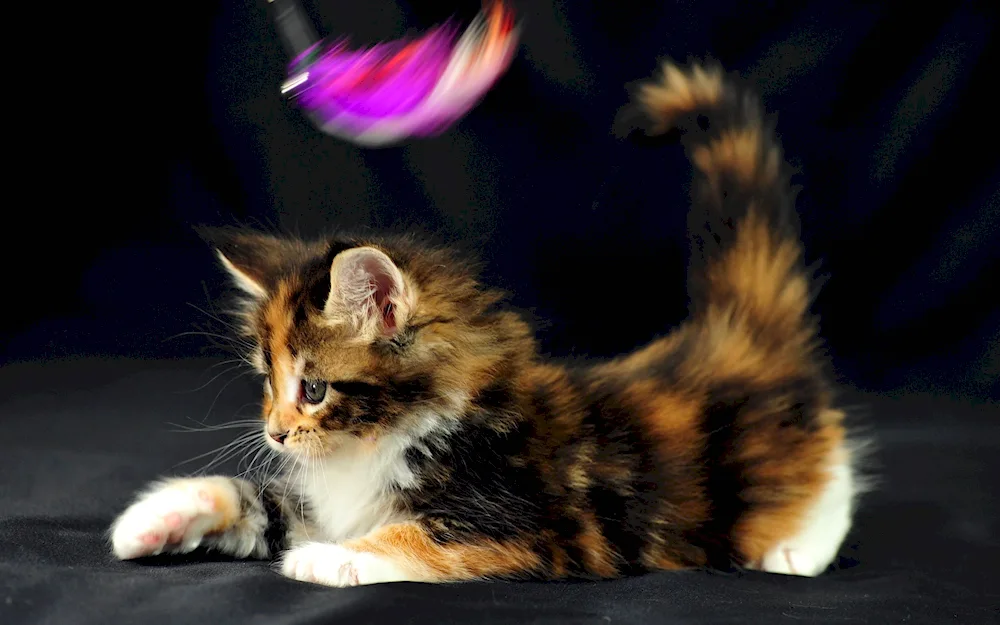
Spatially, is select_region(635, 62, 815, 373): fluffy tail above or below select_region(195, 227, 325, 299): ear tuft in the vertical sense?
above

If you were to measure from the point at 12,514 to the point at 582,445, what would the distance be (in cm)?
95

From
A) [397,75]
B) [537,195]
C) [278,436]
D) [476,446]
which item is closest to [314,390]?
[278,436]

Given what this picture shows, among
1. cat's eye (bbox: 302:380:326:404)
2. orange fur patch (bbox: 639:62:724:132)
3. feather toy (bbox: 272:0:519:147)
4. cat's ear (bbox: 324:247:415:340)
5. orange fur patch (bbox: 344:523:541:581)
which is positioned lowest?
orange fur patch (bbox: 344:523:541:581)

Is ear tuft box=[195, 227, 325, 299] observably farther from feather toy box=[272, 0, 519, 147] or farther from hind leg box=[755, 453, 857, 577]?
hind leg box=[755, 453, 857, 577]

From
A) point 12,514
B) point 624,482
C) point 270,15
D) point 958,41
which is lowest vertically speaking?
point 12,514

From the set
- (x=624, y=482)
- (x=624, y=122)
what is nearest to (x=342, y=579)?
(x=624, y=482)

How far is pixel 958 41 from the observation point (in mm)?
2109

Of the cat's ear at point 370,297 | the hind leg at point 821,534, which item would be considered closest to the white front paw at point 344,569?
the cat's ear at point 370,297

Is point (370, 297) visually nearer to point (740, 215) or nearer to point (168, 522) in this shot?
point (168, 522)

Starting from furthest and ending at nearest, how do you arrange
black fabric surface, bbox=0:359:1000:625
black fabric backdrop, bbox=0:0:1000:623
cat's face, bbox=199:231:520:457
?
black fabric backdrop, bbox=0:0:1000:623 < cat's face, bbox=199:231:520:457 < black fabric surface, bbox=0:359:1000:625

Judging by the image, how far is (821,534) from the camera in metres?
1.53

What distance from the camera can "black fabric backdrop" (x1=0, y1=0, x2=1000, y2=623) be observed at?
2129 mm

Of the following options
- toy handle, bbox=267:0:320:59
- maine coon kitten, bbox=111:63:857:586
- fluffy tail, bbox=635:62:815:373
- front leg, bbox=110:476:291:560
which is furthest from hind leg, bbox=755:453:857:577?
toy handle, bbox=267:0:320:59

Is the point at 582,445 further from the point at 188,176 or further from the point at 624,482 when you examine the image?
the point at 188,176
